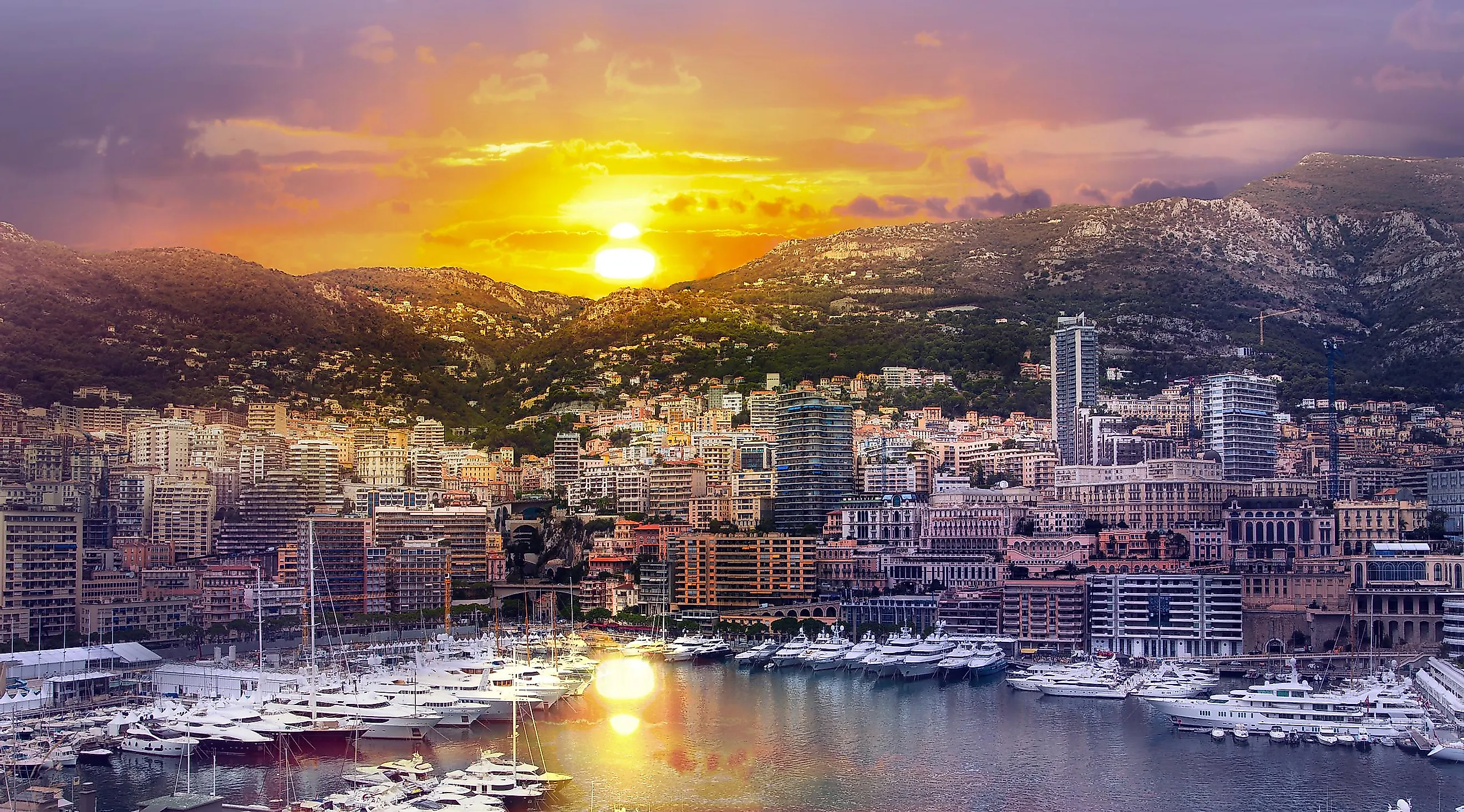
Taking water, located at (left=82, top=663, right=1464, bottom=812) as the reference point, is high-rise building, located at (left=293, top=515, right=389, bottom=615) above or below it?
above

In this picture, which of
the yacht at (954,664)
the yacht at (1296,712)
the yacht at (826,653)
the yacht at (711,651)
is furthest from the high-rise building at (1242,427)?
the yacht at (1296,712)

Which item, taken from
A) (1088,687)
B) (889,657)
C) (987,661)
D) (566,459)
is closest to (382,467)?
(566,459)

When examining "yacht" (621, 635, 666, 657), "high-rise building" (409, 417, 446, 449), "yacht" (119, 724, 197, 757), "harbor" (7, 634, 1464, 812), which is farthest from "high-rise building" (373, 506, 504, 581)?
"yacht" (119, 724, 197, 757)

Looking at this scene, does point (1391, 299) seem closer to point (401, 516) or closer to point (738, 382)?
point (738, 382)

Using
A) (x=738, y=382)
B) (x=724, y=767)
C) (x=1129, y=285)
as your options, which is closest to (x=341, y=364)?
(x=738, y=382)

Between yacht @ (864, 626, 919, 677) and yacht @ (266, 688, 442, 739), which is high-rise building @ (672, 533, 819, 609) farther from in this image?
yacht @ (266, 688, 442, 739)
